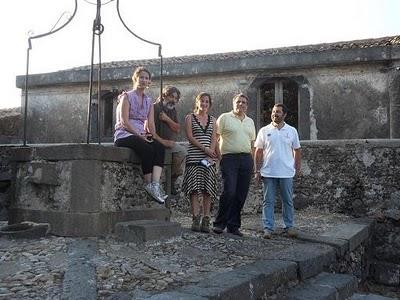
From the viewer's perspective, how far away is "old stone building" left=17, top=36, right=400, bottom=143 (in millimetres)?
10500

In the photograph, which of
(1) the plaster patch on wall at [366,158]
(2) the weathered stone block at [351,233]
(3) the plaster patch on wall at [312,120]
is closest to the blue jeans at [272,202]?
(2) the weathered stone block at [351,233]

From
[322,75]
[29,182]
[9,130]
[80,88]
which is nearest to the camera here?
[29,182]

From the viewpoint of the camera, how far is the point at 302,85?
1124cm

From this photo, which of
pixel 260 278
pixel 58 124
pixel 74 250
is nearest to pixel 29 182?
pixel 74 250

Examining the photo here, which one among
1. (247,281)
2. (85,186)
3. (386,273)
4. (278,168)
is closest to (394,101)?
(386,273)

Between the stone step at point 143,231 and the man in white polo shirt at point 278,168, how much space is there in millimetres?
1402

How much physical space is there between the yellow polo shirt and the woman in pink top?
788mm

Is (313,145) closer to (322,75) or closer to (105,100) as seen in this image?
(322,75)

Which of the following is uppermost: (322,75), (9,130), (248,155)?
(322,75)

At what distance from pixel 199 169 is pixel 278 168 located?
1070mm

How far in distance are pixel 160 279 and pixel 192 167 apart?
2197 mm

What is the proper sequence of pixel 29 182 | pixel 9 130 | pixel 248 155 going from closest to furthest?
pixel 29 182 < pixel 248 155 < pixel 9 130

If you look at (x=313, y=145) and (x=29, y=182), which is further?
(x=313, y=145)

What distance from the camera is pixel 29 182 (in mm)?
5316
